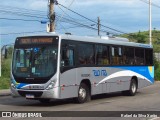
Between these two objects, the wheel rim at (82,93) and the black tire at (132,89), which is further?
the black tire at (132,89)

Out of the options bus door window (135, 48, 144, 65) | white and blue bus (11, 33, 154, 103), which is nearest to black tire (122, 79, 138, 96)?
bus door window (135, 48, 144, 65)

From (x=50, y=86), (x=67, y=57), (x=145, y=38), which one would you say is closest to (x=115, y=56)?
(x=67, y=57)

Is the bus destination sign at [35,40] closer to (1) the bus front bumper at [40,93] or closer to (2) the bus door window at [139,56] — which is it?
(1) the bus front bumper at [40,93]

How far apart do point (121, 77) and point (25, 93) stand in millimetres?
6591

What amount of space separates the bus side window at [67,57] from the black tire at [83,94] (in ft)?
4.32

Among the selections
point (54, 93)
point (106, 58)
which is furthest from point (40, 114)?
point (106, 58)

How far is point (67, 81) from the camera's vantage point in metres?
17.1

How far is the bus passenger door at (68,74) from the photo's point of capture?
16.8m

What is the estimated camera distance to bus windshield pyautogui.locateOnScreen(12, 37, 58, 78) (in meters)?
16.7

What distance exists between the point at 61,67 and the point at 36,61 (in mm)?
1012

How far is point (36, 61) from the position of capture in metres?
16.9

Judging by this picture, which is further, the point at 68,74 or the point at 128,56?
the point at 128,56

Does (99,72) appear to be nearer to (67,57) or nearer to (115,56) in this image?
(115,56)

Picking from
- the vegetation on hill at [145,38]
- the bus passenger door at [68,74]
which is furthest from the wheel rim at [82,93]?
the vegetation on hill at [145,38]
